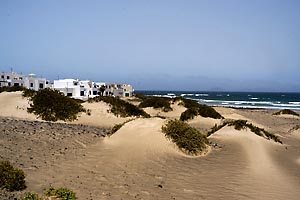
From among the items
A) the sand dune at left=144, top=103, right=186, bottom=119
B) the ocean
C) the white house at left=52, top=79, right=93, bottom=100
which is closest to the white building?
the white house at left=52, top=79, right=93, bottom=100

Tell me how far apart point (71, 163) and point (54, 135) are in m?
3.95

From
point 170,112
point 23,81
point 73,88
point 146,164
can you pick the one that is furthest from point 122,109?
point 23,81

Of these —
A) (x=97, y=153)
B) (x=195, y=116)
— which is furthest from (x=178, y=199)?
(x=195, y=116)

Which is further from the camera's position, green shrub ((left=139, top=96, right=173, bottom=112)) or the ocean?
the ocean

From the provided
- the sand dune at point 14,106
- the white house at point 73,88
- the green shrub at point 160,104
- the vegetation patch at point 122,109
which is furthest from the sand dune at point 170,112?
the white house at point 73,88

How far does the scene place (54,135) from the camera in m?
12.9

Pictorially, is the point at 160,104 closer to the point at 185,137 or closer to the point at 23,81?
the point at 185,137

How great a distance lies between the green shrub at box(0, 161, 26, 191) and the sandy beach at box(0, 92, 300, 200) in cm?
26

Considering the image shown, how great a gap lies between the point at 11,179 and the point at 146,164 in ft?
13.9

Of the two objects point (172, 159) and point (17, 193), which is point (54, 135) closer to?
point (172, 159)

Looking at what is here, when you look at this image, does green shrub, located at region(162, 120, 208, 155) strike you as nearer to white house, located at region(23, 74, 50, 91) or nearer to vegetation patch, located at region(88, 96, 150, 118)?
vegetation patch, located at region(88, 96, 150, 118)

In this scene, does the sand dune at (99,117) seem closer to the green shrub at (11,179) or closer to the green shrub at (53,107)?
the green shrub at (53,107)

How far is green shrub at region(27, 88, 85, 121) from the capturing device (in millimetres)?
20219

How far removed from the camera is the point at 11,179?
6617mm
